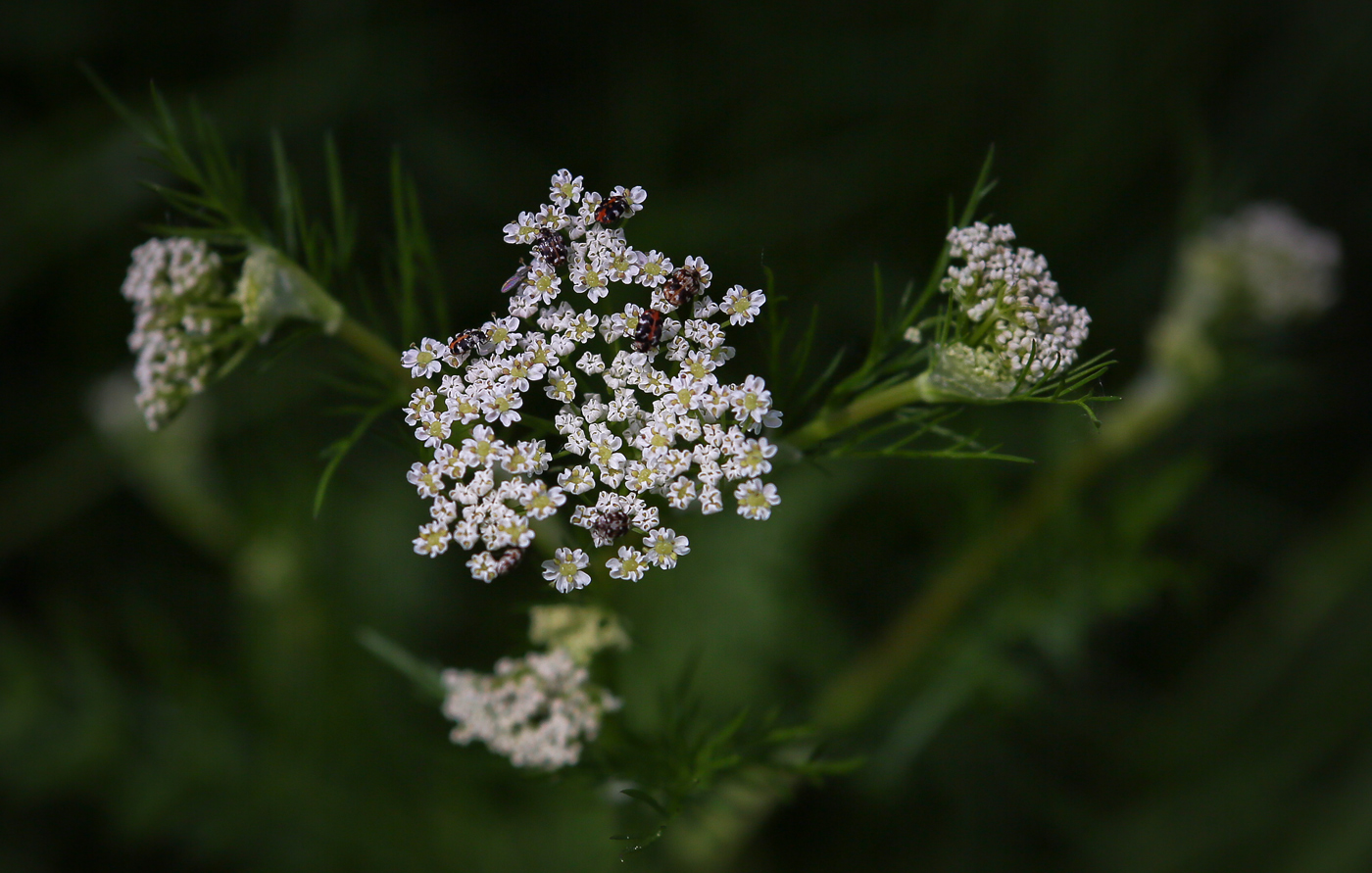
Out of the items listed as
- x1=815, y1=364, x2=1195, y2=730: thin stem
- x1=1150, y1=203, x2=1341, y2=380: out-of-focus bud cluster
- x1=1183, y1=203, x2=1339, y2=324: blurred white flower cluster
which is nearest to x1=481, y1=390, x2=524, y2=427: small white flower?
x1=815, y1=364, x2=1195, y2=730: thin stem

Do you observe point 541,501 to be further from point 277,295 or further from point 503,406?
point 277,295

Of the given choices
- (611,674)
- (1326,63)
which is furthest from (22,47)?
(1326,63)

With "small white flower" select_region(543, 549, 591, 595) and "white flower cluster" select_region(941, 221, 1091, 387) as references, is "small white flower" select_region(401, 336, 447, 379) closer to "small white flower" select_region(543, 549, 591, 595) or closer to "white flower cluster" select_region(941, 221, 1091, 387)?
"small white flower" select_region(543, 549, 591, 595)

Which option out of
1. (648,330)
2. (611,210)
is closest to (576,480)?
(648,330)

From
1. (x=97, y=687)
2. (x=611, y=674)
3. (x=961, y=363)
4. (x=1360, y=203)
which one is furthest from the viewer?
(x=1360, y=203)

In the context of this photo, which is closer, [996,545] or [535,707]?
[535,707]

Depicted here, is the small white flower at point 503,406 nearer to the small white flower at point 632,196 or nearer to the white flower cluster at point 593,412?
the white flower cluster at point 593,412

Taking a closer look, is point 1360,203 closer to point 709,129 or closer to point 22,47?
point 709,129
